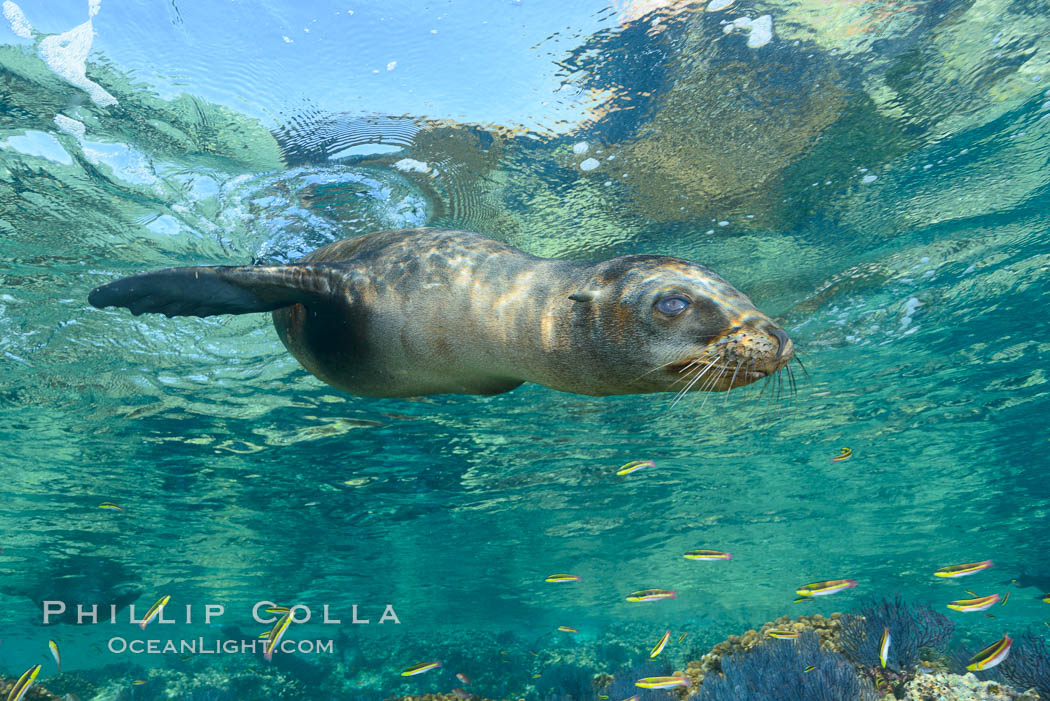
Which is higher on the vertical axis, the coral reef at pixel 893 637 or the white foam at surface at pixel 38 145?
the white foam at surface at pixel 38 145

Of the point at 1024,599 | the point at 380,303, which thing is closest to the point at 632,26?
the point at 380,303

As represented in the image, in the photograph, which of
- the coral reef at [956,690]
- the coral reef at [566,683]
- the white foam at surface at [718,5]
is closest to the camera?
the white foam at surface at [718,5]

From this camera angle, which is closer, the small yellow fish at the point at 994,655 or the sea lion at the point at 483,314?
the sea lion at the point at 483,314

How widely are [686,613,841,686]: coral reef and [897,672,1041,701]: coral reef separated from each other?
1.55 meters

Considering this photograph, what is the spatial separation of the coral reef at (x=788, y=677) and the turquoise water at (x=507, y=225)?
419 centimetres

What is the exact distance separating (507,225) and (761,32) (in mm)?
3337

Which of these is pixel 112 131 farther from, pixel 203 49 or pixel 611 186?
pixel 611 186

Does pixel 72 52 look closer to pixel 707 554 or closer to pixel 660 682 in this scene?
pixel 707 554

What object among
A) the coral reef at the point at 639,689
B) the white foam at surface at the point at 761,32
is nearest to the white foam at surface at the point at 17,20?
the white foam at surface at the point at 761,32

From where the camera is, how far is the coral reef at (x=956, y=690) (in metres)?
8.20

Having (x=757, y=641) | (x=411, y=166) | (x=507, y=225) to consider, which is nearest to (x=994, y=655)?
(x=757, y=641)

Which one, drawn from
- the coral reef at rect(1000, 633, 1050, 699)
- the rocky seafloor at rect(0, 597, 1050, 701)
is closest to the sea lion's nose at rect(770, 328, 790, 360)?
the rocky seafloor at rect(0, 597, 1050, 701)

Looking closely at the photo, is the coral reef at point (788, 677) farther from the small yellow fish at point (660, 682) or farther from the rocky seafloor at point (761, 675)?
the small yellow fish at point (660, 682)

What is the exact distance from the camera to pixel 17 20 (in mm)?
3986
